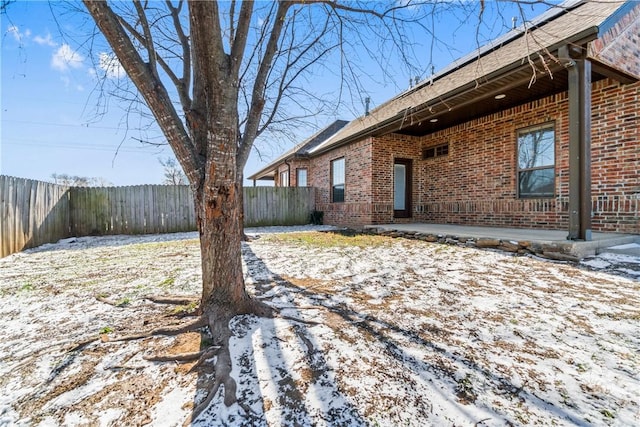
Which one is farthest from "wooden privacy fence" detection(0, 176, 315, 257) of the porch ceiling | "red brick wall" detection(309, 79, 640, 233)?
the porch ceiling

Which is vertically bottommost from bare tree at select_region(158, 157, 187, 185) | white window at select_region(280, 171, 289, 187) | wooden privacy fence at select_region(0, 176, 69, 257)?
wooden privacy fence at select_region(0, 176, 69, 257)

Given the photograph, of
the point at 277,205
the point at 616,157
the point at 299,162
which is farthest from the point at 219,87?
the point at 299,162

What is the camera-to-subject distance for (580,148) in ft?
13.2

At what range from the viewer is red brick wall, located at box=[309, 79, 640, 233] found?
4844 mm

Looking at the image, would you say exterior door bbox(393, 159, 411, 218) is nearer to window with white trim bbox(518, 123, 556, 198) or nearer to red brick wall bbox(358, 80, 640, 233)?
red brick wall bbox(358, 80, 640, 233)

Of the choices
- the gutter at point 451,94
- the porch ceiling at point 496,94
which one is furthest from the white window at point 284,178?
the porch ceiling at point 496,94

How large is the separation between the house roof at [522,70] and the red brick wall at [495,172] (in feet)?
1.44

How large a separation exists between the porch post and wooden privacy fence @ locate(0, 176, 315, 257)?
9.22m

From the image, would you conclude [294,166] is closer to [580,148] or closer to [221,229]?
[580,148]

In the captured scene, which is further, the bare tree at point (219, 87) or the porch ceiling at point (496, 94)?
the porch ceiling at point (496, 94)

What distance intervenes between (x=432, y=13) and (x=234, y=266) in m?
3.07

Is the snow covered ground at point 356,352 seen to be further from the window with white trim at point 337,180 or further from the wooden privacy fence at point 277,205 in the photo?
the wooden privacy fence at point 277,205

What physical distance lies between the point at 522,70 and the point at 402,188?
5.23m

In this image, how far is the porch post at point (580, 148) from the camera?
401 centimetres
